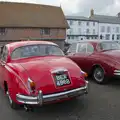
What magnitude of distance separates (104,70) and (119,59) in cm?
64

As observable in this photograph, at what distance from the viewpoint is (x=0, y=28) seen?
3438 centimetres

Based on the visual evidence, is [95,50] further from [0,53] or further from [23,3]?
[23,3]

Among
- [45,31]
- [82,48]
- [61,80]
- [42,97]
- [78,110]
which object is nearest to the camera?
[42,97]

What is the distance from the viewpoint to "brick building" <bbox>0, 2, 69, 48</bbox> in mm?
35375

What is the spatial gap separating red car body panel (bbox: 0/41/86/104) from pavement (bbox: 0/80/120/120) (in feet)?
1.63

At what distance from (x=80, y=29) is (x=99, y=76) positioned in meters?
56.2

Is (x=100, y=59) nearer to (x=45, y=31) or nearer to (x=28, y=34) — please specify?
(x=28, y=34)

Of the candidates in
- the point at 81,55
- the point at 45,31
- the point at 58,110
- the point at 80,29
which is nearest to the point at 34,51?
the point at 58,110

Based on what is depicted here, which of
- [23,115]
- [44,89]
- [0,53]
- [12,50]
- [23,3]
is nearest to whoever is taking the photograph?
[44,89]

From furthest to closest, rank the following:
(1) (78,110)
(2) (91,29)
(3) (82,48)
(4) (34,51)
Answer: (2) (91,29), (3) (82,48), (4) (34,51), (1) (78,110)

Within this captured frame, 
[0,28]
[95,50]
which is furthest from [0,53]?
[0,28]

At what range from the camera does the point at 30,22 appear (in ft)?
122

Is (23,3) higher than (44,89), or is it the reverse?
(23,3)

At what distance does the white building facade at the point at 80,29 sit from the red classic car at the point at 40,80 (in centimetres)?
5471
